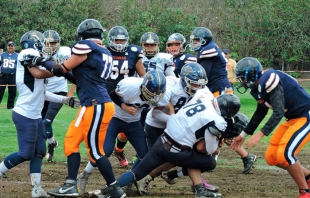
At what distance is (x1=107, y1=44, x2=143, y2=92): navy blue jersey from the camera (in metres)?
8.25

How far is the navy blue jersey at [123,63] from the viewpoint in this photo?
825cm

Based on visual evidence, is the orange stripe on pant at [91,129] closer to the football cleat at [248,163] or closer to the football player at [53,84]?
the football player at [53,84]

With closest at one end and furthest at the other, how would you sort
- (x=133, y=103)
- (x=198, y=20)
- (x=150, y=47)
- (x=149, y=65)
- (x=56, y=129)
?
(x=133, y=103), (x=149, y=65), (x=150, y=47), (x=56, y=129), (x=198, y=20)

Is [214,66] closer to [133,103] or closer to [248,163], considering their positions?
[248,163]

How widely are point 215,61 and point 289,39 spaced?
2167 centimetres

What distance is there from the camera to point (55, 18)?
90.5ft

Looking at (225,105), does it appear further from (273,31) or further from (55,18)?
(273,31)

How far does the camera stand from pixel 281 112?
638cm

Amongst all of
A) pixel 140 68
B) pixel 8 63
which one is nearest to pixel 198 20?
pixel 8 63

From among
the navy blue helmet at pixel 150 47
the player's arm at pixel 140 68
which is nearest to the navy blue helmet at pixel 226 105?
the player's arm at pixel 140 68

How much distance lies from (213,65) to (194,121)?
275 cm

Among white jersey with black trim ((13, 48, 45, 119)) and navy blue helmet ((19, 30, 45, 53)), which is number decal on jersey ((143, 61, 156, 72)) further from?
white jersey with black trim ((13, 48, 45, 119))

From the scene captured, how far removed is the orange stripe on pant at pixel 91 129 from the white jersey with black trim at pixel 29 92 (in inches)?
20.3

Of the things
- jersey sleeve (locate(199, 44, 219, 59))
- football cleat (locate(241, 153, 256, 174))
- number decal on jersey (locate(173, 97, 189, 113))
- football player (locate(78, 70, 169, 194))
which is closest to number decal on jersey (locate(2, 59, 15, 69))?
jersey sleeve (locate(199, 44, 219, 59))
